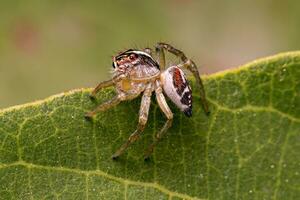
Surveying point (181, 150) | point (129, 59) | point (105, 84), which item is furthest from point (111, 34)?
point (181, 150)

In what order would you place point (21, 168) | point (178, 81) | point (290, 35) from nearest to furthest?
point (21, 168) < point (178, 81) < point (290, 35)

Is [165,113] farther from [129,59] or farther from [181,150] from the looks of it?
[129,59]

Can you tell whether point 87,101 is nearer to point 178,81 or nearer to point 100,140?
point 100,140

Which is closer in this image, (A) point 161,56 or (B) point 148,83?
(B) point 148,83

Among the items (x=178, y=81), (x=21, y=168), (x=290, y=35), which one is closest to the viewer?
(x=21, y=168)

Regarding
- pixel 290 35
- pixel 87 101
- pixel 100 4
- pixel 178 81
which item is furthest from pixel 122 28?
pixel 87 101

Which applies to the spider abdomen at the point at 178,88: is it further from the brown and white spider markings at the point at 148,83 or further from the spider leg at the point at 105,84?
the spider leg at the point at 105,84

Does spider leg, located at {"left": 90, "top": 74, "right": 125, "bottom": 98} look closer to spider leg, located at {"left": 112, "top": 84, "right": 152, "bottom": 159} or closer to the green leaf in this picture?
the green leaf
